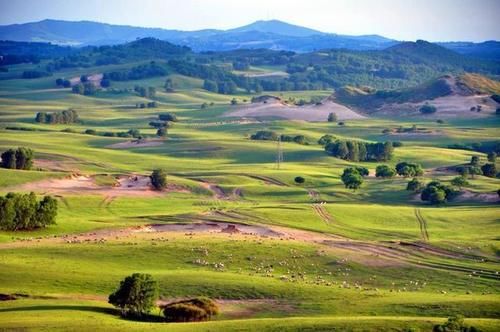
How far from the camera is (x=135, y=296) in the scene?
5675cm

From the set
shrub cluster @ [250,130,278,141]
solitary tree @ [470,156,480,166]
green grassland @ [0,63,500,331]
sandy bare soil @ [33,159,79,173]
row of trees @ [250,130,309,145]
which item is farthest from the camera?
shrub cluster @ [250,130,278,141]

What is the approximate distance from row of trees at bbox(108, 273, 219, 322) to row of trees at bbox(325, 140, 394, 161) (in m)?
102

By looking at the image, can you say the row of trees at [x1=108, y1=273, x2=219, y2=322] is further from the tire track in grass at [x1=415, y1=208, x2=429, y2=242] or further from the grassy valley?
the tire track in grass at [x1=415, y1=208, x2=429, y2=242]

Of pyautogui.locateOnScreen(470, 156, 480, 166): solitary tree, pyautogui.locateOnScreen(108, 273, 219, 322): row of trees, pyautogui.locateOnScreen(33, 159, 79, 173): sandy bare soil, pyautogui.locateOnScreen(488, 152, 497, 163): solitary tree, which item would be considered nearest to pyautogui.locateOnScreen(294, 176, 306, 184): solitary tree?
pyautogui.locateOnScreen(33, 159, 79, 173): sandy bare soil

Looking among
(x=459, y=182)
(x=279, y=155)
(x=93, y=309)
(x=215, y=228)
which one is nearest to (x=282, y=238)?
(x=215, y=228)

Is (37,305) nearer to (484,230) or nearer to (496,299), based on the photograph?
(496,299)

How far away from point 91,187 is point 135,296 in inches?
2400

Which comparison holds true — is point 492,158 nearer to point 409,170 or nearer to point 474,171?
point 474,171

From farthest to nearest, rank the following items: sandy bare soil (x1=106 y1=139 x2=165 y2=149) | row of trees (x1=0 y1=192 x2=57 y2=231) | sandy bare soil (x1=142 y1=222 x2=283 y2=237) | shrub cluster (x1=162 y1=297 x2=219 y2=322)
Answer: sandy bare soil (x1=106 y1=139 x2=165 y2=149)
sandy bare soil (x1=142 y1=222 x2=283 y2=237)
row of trees (x1=0 y1=192 x2=57 y2=231)
shrub cluster (x1=162 y1=297 x2=219 y2=322)

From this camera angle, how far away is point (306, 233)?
8938 cm

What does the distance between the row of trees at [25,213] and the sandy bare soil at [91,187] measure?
20.9 meters

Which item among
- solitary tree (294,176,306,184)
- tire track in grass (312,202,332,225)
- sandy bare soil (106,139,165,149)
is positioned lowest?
sandy bare soil (106,139,165,149)

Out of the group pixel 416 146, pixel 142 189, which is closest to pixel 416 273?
pixel 142 189

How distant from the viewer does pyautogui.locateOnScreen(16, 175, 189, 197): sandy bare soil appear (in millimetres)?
112000
